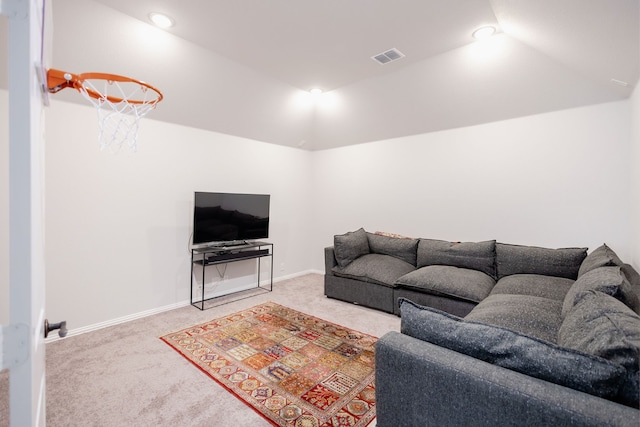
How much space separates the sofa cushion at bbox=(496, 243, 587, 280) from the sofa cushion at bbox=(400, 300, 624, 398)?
8.75 ft

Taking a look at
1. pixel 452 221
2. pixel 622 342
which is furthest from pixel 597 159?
pixel 622 342

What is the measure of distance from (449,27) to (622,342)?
2.79m

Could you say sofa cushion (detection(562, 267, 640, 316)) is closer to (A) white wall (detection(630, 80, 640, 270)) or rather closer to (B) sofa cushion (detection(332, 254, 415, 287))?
(A) white wall (detection(630, 80, 640, 270))

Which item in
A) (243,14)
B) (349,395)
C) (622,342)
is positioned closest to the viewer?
(622,342)

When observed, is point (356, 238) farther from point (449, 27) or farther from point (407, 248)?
point (449, 27)

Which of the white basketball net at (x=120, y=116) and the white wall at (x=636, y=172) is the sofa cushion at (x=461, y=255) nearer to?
the white wall at (x=636, y=172)

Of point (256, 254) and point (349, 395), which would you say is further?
point (256, 254)

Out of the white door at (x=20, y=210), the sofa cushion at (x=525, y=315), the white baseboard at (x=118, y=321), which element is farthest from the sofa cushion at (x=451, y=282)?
the white door at (x=20, y=210)

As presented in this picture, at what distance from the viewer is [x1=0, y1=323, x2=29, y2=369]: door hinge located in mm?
605

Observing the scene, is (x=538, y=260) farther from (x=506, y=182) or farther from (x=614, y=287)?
(x=614, y=287)

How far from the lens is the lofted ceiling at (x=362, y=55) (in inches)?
92.7

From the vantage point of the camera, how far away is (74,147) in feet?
9.64

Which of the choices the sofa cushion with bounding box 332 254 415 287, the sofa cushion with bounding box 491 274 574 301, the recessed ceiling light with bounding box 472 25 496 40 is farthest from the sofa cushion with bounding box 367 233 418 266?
the recessed ceiling light with bounding box 472 25 496 40

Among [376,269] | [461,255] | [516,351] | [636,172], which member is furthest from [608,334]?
[376,269]
